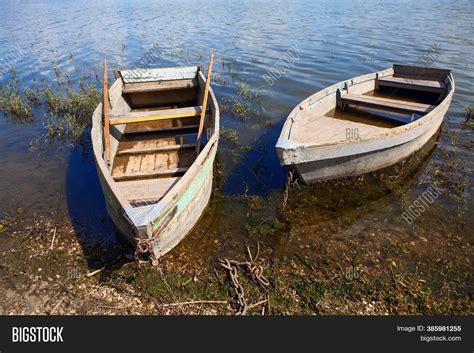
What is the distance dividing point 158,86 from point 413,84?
8.30 m

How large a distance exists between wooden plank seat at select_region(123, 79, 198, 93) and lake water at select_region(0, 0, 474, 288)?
1794mm

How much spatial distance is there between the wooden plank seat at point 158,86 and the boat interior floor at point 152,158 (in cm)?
139

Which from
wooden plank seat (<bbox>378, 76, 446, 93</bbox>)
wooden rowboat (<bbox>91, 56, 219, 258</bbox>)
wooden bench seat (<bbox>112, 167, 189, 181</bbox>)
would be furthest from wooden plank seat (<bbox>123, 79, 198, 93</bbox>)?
wooden plank seat (<bbox>378, 76, 446, 93</bbox>)

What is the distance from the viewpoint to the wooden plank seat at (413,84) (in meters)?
9.86

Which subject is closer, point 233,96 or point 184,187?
point 184,187

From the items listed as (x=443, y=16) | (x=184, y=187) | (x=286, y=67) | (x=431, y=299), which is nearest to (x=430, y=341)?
(x=431, y=299)

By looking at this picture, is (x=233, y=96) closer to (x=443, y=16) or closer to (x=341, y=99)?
(x=341, y=99)

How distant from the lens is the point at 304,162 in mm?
6102

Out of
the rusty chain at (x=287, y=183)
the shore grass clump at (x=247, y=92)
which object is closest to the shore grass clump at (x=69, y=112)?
the shore grass clump at (x=247, y=92)

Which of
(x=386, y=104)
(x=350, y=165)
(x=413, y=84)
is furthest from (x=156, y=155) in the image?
(x=413, y=84)

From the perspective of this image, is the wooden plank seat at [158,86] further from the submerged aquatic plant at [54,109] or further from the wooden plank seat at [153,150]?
the wooden plank seat at [153,150]

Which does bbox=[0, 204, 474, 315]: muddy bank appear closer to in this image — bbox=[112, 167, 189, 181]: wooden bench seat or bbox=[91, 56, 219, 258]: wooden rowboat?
bbox=[91, 56, 219, 258]: wooden rowboat

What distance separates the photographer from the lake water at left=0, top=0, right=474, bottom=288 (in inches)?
238

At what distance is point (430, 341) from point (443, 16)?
105 feet
